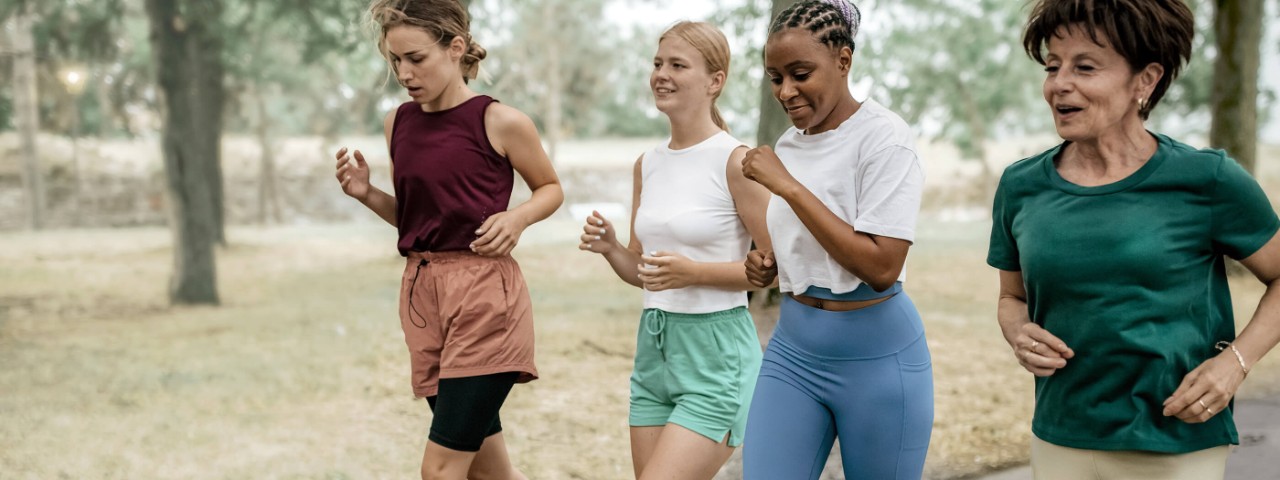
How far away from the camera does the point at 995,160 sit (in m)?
27.4

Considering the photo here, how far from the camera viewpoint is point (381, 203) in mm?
3602

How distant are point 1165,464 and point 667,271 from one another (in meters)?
1.40

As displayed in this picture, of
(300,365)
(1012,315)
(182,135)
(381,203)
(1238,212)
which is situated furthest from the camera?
(182,135)

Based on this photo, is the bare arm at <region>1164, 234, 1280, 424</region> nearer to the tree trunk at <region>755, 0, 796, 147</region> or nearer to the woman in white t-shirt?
the woman in white t-shirt

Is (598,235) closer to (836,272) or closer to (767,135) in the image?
(836,272)

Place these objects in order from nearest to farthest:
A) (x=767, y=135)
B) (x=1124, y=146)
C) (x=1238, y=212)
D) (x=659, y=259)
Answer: (x=1238, y=212)
(x=1124, y=146)
(x=659, y=259)
(x=767, y=135)

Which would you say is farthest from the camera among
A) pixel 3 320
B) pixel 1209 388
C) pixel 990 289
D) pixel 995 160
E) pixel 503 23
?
pixel 995 160

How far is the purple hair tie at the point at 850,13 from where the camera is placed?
272 cm

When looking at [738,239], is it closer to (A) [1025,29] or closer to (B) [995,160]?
(A) [1025,29]

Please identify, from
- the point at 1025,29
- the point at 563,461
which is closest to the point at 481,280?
the point at 1025,29

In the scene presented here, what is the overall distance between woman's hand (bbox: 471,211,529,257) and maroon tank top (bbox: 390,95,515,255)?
0.07 meters

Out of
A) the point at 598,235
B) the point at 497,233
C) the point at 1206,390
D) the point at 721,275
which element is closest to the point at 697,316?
the point at 721,275

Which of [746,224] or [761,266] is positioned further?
[746,224]

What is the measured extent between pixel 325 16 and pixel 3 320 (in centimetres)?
502
